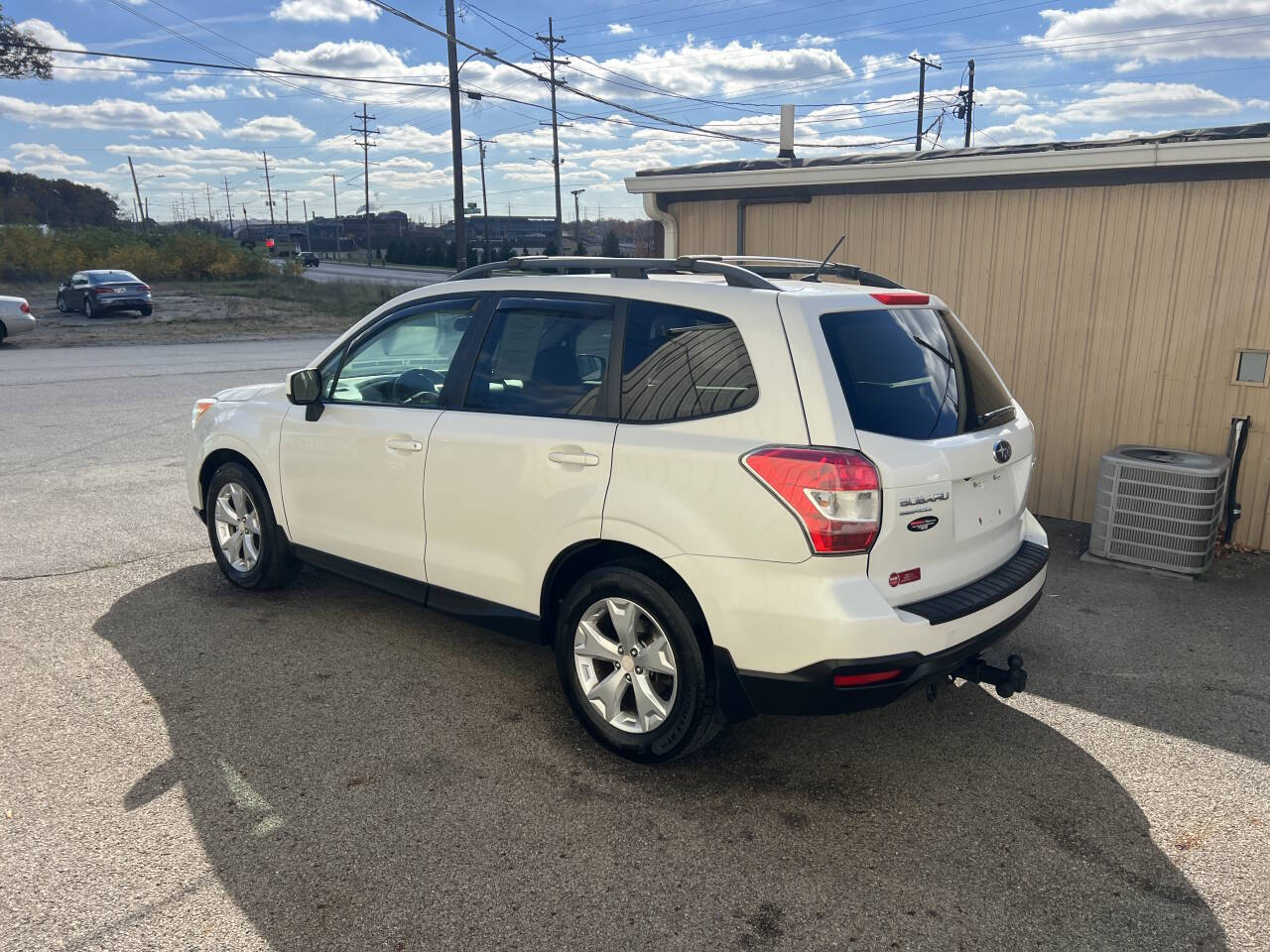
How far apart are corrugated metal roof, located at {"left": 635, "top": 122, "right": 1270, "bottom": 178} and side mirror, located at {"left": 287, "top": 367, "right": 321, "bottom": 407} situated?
15.1 ft

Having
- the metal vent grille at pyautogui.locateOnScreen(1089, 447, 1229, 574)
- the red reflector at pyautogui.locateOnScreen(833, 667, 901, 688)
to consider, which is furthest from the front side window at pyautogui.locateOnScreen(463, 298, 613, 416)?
the metal vent grille at pyautogui.locateOnScreen(1089, 447, 1229, 574)

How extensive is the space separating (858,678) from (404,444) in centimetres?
227

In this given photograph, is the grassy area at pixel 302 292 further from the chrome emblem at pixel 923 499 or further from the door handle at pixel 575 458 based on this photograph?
the chrome emblem at pixel 923 499

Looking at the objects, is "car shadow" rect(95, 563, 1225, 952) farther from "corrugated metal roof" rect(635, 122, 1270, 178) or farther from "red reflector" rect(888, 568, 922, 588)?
"corrugated metal roof" rect(635, 122, 1270, 178)

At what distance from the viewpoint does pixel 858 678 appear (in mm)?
3023

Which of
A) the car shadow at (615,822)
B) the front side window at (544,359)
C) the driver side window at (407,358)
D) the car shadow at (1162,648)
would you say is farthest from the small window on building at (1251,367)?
the driver side window at (407,358)

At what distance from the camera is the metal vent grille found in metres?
5.73

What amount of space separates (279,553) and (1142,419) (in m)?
5.73

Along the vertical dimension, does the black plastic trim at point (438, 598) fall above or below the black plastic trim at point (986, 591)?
below

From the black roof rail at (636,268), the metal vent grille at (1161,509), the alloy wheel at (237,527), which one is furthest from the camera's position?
the metal vent grille at (1161,509)

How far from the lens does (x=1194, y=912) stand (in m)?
2.77

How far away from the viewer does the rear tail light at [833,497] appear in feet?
9.75

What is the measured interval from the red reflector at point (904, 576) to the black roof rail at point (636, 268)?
3.51ft

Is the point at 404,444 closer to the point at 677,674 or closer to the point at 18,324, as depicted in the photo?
the point at 677,674
